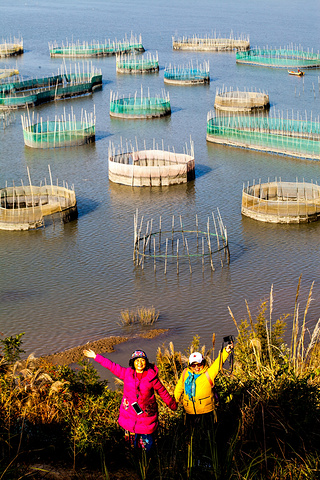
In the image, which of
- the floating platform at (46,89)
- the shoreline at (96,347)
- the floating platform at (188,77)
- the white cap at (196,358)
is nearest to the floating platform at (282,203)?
the shoreline at (96,347)

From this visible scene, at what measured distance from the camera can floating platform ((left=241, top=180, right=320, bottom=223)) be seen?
30109 mm

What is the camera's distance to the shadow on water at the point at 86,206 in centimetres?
3267

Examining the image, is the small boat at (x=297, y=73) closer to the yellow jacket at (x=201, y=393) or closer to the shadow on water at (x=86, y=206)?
the shadow on water at (x=86, y=206)

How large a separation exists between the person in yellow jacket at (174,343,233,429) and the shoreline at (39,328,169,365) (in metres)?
9.49

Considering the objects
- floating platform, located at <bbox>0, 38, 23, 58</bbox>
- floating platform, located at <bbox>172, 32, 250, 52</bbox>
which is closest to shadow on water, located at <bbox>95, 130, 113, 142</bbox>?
floating platform, located at <bbox>0, 38, 23, 58</bbox>

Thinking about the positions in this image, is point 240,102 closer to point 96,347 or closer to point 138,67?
point 138,67

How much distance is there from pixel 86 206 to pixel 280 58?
55.4 meters

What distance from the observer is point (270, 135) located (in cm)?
4291

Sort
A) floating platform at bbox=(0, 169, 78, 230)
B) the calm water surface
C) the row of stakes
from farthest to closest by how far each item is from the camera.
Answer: floating platform at bbox=(0, 169, 78, 230) → the row of stakes → the calm water surface

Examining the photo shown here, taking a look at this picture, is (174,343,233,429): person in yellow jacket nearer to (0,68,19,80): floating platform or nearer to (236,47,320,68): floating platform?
(0,68,19,80): floating platform

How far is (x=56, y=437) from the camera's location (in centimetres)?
919

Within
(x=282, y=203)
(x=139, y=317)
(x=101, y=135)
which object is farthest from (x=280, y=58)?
(x=139, y=317)

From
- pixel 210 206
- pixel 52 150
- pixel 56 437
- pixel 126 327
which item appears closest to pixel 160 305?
pixel 126 327

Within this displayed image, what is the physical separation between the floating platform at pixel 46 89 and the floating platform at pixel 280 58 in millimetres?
20309
